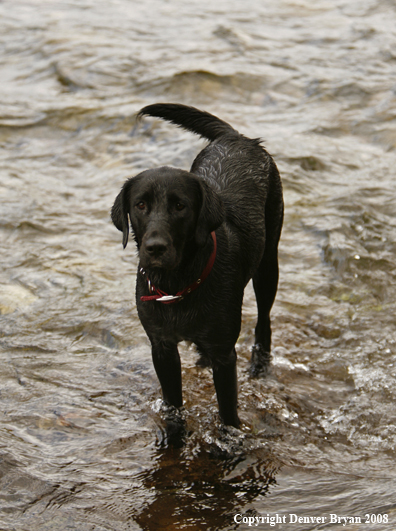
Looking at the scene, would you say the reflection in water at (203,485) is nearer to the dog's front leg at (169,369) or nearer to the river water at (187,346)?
the river water at (187,346)

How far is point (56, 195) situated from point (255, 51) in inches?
245

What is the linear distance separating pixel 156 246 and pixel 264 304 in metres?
1.91

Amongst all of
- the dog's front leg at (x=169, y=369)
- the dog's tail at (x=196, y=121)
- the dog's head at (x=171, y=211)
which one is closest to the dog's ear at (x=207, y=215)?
the dog's head at (x=171, y=211)

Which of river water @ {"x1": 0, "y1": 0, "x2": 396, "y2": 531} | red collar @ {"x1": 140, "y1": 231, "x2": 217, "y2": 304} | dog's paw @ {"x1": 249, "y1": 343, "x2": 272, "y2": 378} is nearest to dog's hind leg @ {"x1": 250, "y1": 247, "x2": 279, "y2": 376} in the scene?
dog's paw @ {"x1": 249, "y1": 343, "x2": 272, "y2": 378}

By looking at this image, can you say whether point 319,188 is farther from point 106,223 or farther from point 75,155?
point 75,155

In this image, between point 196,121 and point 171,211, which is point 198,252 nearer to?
point 171,211

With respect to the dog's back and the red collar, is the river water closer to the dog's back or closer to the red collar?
the red collar

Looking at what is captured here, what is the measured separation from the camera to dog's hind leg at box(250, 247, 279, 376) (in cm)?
481

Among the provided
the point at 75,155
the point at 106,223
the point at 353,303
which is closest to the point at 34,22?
the point at 75,155

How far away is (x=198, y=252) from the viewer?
3496 mm

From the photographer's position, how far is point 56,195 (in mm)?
7730

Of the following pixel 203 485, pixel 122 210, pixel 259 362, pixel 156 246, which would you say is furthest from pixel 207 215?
pixel 259 362

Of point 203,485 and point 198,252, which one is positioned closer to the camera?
point 198,252

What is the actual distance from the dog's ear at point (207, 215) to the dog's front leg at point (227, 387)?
0.78 m
